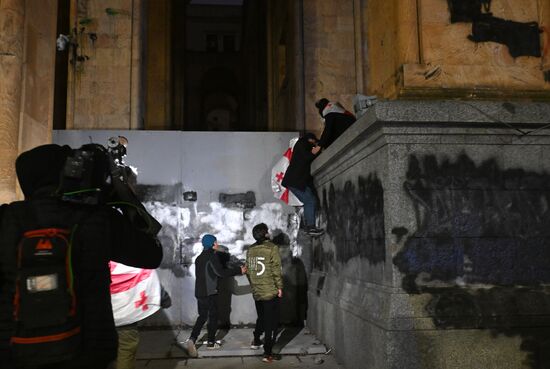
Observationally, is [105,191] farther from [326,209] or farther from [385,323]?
[326,209]

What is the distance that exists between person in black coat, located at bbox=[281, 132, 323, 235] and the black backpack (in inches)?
268

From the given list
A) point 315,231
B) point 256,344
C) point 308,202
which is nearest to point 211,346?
point 256,344

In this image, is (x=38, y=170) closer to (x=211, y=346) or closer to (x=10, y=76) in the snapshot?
(x=10, y=76)

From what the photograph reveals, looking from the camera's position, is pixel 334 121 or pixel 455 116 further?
pixel 334 121

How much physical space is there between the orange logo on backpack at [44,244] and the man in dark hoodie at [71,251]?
102mm

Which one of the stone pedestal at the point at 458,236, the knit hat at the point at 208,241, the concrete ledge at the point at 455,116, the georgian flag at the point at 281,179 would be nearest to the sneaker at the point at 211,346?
the knit hat at the point at 208,241

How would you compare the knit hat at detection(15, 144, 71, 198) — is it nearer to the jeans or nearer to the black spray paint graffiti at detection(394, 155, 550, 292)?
the black spray paint graffiti at detection(394, 155, 550, 292)

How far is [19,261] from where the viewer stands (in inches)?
92.6

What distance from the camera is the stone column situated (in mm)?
7449

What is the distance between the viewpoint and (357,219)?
651 cm

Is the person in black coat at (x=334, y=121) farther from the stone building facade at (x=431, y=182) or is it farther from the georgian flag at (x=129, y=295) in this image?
the georgian flag at (x=129, y=295)

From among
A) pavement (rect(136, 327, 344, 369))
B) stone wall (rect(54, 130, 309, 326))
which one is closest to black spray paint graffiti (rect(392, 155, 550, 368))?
pavement (rect(136, 327, 344, 369))

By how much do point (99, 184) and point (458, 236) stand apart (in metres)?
3.87

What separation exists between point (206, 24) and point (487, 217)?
34.0 metres
